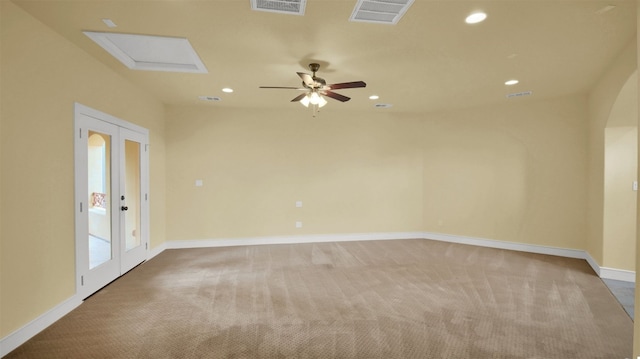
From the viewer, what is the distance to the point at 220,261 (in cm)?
511

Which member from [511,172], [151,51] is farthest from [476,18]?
[511,172]

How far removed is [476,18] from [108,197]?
4715 mm

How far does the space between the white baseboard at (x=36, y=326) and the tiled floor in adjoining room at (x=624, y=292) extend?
575 cm

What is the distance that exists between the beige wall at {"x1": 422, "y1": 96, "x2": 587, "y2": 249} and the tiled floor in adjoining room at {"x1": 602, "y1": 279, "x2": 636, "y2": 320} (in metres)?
1.35

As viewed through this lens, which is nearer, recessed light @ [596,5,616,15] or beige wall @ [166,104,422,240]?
recessed light @ [596,5,616,15]

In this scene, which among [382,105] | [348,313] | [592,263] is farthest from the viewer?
[382,105]

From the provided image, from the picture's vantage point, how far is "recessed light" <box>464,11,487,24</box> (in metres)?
2.65

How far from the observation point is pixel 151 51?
11.8ft

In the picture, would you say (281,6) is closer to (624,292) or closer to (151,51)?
(151,51)

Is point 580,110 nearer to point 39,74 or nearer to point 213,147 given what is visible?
point 213,147

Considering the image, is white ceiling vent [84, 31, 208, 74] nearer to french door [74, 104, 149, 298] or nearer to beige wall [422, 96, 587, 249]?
french door [74, 104, 149, 298]

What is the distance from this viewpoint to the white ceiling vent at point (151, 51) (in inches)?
125

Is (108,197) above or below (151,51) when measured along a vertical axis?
below

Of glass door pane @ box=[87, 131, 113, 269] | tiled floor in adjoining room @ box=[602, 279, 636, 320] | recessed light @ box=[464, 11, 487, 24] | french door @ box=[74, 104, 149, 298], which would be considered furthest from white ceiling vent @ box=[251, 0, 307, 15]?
tiled floor in adjoining room @ box=[602, 279, 636, 320]
